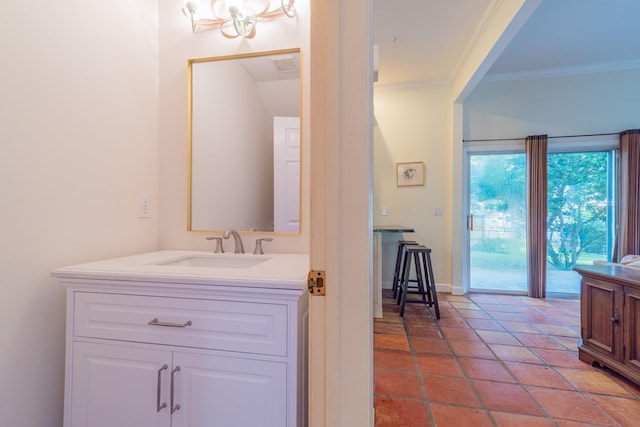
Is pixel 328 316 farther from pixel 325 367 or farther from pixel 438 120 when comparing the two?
pixel 438 120

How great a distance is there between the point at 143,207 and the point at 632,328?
2900 mm

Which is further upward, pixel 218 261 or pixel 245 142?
pixel 245 142

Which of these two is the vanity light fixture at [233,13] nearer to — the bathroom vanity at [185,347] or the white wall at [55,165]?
the white wall at [55,165]

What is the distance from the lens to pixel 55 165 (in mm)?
1086

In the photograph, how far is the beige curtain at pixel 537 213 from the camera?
3.22 meters

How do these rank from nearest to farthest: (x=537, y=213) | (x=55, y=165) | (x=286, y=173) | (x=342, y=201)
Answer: (x=342, y=201)
(x=55, y=165)
(x=286, y=173)
(x=537, y=213)

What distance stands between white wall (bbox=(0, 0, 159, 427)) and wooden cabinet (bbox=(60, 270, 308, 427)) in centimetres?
17

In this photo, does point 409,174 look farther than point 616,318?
Yes

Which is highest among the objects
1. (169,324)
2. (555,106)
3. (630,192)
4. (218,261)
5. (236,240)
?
(555,106)

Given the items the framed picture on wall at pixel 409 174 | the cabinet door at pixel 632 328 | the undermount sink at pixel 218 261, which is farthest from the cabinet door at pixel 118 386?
the framed picture on wall at pixel 409 174

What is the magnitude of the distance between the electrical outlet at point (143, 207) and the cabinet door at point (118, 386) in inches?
27.5

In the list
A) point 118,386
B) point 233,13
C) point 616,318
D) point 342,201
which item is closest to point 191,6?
point 233,13

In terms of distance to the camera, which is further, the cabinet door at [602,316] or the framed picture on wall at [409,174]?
the framed picture on wall at [409,174]

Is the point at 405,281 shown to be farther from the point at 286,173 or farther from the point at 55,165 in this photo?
the point at 55,165
